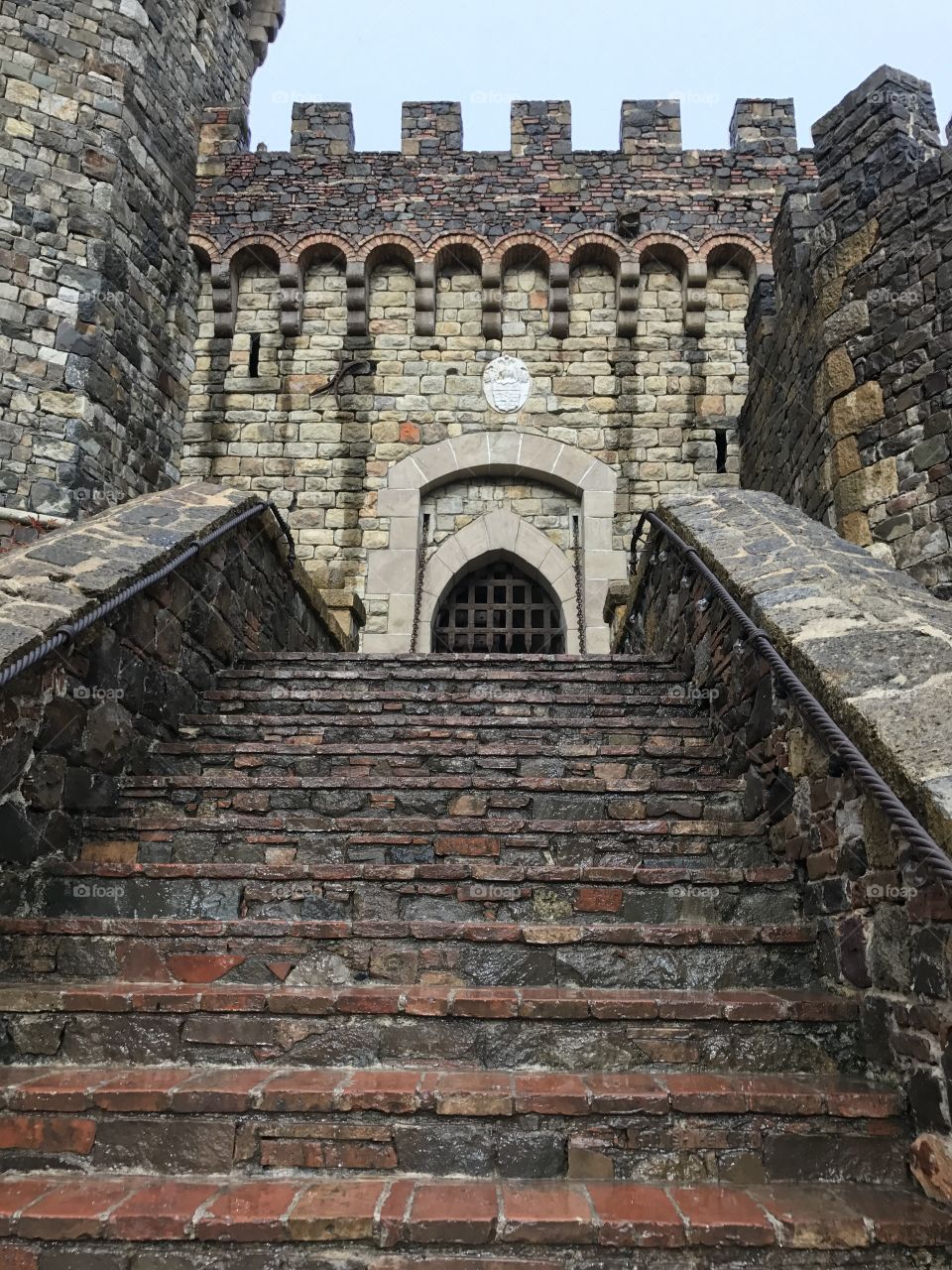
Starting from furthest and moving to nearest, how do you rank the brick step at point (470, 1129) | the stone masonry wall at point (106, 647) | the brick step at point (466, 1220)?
the stone masonry wall at point (106, 647) < the brick step at point (470, 1129) < the brick step at point (466, 1220)

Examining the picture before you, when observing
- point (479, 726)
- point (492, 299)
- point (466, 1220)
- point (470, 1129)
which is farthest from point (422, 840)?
point (492, 299)

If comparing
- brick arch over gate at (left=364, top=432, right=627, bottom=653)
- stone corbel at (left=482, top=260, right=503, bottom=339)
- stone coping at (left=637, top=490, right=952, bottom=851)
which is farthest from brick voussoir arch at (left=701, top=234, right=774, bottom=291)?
stone coping at (left=637, top=490, right=952, bottom=851)

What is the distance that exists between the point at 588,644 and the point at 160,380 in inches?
188

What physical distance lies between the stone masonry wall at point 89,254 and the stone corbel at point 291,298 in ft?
Answer: 3.35

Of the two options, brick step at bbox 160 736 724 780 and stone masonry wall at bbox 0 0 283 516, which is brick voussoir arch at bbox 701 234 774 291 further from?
brick step at bbox 160 736 724 780

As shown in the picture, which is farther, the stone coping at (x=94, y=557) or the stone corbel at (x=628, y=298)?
the stone corbel at (x=628, y=298)

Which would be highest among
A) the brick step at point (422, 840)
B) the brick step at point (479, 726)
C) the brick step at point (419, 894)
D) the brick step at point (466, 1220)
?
the brick step at point (479, 726)

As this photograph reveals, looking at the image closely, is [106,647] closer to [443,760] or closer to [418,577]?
[443,760]

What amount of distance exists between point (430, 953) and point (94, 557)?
6.84 ft

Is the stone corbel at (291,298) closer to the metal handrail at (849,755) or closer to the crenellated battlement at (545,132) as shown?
the crenellated battlement at (545,132)

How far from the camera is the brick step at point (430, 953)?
2.56m

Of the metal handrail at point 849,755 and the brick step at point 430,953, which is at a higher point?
the metal handrail at point 849,755

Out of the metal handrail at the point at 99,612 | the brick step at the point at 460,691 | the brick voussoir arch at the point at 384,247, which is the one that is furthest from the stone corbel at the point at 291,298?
the brick step at the point at 460,691

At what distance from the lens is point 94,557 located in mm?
3596
